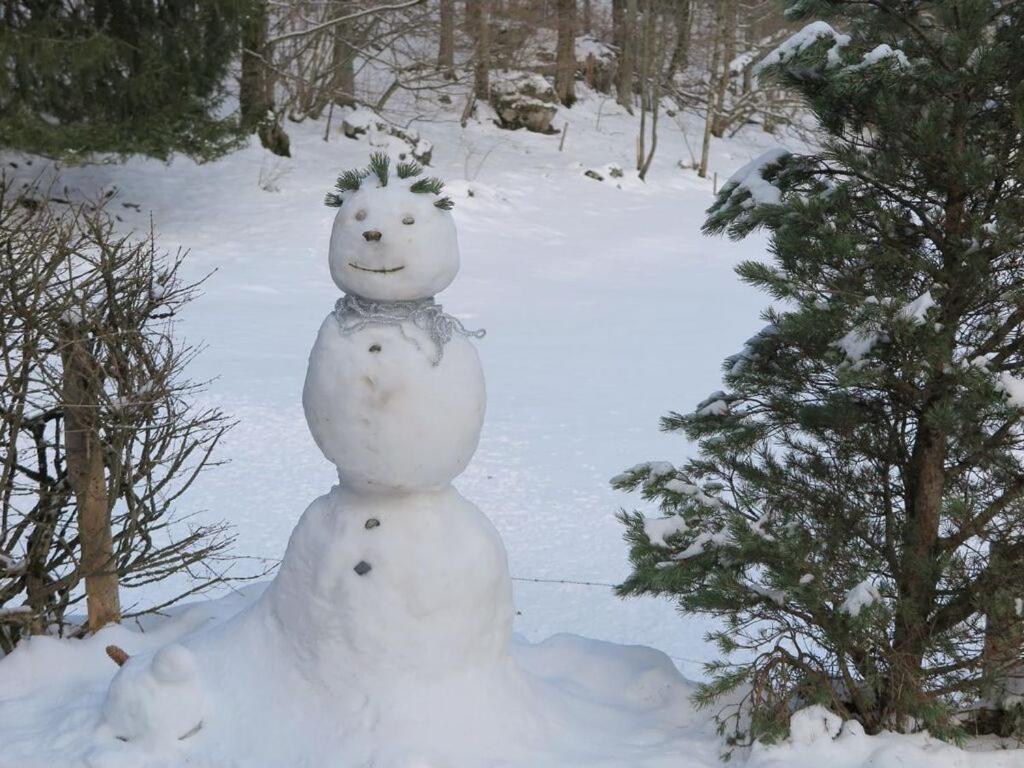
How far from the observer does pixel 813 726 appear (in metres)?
4.13

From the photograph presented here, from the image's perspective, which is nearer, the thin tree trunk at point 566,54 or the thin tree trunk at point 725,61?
the thin tree trunk at point 725,61

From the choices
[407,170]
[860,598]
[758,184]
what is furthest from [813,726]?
[407,170]

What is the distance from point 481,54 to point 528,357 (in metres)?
10.8

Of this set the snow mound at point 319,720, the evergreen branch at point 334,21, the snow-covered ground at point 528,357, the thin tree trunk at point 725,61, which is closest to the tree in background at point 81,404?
the snow-covered ground at point 528,357

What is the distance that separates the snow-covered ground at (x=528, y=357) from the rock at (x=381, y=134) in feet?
0.80

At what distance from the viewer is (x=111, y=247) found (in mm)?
4973

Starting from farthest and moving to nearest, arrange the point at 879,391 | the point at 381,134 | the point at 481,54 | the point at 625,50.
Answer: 1. the point at 625,50
2. the point at 481,54
3. the point at 381,134
4. the point at 879,391

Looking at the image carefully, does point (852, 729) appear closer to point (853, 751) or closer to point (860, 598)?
point (853, 751)

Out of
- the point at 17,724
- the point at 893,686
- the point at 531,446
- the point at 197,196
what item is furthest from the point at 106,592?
the point at 197,196

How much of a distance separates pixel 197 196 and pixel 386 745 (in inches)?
484

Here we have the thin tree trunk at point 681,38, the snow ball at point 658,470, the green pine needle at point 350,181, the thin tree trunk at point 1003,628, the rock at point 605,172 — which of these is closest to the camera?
the thin tree trunk at point 1003,628

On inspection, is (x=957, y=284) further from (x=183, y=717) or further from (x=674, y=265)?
(x=674, y=265)

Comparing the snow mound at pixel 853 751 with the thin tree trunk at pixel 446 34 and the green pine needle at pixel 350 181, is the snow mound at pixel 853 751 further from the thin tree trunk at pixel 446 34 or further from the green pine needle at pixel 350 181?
the thin tree trunk at pixel 446 34

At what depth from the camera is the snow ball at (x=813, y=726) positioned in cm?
411
